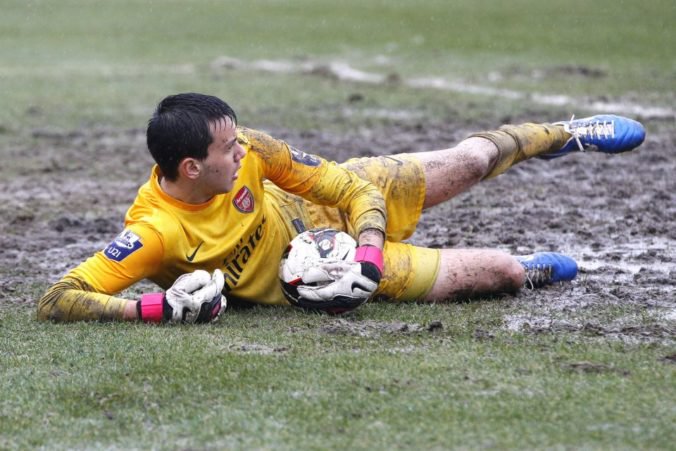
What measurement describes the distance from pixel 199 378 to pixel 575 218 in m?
3.97

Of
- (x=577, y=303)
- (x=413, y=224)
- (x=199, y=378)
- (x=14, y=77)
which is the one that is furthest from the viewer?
(x=14, y=77)

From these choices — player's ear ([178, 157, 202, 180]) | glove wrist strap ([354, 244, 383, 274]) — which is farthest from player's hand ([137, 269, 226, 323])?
glove wrist strap ([354, 244, 383, 274])

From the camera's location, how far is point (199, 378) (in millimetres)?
4430

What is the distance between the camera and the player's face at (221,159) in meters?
5.30

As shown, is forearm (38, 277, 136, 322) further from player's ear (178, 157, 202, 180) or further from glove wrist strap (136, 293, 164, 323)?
player's ear (178, 157, 202, 180)

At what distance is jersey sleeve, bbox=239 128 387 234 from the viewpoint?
18.3 ft

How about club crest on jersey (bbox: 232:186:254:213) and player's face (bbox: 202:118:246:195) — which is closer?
player's face (bbox: 202:118:246:195)

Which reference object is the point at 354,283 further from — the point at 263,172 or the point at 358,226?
the point at 263,172

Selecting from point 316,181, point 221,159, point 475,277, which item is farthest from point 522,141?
point 221,159

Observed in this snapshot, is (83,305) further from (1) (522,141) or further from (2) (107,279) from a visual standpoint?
(1) (522,141)

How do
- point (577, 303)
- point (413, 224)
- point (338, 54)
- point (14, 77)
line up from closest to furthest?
1. point (577, 303)
2. point (413, 224)
3. point (14, 77)
4. point (338, 54)

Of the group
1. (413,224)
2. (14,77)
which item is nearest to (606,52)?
(14,77)

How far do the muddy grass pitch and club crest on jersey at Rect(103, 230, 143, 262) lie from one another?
102cm

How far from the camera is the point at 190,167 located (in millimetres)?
5305
